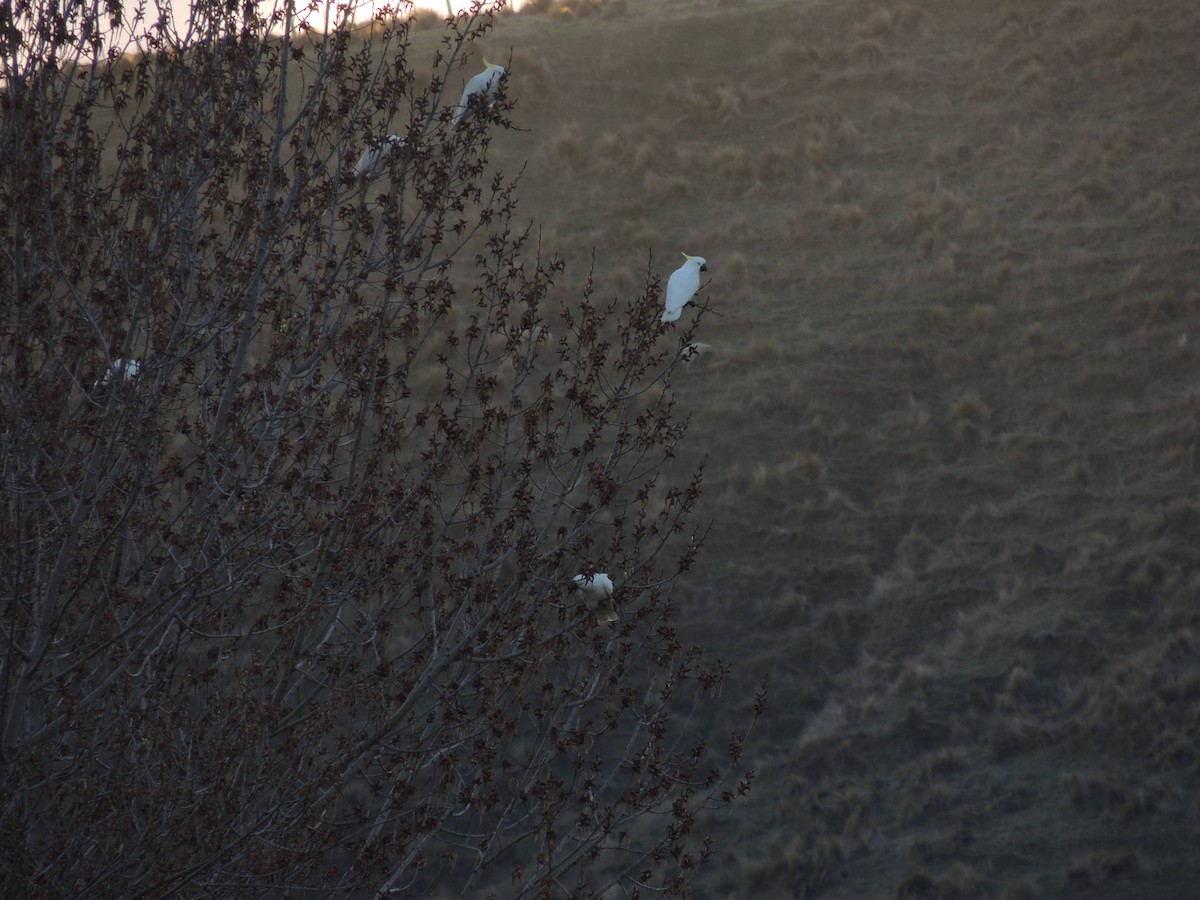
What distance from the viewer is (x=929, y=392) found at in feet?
54.1

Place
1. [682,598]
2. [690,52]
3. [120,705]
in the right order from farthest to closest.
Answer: [690,52]
[682,598]
[120,705]

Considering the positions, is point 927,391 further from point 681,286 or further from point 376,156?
point 376,156

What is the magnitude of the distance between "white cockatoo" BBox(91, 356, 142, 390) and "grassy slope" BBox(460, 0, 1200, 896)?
727 centimetres

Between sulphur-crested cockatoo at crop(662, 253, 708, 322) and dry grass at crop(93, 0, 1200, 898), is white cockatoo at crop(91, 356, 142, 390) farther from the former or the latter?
dry grass at crop(93, 0, 1200, 898)

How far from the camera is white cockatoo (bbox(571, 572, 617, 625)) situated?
212 inches

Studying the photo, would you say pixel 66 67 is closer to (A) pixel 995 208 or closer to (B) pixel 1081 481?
(B) pixel 1081 481

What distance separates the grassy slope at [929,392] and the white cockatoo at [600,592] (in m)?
5.68

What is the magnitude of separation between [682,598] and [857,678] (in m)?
2.15

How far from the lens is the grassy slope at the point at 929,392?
10.8 m

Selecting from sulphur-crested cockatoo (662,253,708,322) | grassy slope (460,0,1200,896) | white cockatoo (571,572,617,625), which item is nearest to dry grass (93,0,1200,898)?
grassy slope (460,0,1200,896)

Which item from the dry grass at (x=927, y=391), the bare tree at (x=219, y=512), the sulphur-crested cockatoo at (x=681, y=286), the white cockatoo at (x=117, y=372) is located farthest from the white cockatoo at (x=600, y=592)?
the dry grass at (x=927, y=391)

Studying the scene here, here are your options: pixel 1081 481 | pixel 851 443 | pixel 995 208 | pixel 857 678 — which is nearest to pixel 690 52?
pixel 995 208

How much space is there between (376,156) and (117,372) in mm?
1558

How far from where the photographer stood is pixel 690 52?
26000 mm
